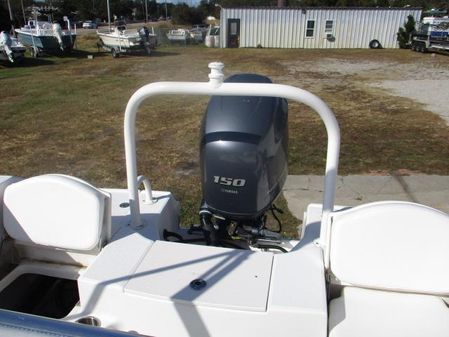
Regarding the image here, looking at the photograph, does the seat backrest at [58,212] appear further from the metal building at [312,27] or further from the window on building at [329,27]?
the window on building at [329,27]

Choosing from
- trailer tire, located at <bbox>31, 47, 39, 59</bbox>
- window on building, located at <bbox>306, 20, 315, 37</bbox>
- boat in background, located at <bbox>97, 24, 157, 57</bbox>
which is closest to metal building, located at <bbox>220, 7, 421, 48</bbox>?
window on building, located at <bbox>306, 20, 315, 37</bbox>

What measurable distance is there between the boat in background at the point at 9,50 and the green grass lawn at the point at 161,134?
116 inches

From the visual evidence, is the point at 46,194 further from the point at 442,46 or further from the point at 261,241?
the point at 442,46

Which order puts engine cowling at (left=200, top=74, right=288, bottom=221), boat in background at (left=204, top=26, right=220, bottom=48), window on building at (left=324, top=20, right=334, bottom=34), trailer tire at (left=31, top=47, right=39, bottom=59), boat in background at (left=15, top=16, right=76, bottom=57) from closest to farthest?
1. engine cowling at (left=200, top=74, right=288, bottom=221)
2. boat in background at (left=15, top=16, right=76, bottom=57)
3. trailer tire at (left=31, top=47, right=39, bottom=59)
4. window on building at (left=324, top=20, right=334, bottom=34)
5. boat in background at (left=204, top=26, right=220, bottom=48)

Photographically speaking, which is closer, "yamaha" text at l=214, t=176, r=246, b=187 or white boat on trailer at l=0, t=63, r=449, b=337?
white boat on trailer at l=0, t=63, r=449, b=337

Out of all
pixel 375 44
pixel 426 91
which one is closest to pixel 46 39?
pixel 426 91

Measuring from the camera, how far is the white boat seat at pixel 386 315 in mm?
1243

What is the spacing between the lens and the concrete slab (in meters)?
3.66

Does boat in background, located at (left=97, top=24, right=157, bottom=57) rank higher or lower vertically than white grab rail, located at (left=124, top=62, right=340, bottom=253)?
lower

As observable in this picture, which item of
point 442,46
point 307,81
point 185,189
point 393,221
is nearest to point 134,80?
point 307,81

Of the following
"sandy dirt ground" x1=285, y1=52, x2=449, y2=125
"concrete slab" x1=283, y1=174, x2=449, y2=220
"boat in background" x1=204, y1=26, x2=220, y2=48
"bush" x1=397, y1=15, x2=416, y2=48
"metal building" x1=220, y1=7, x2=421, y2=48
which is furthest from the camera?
"boat in background" x1=204, y1=26, x2=220, y2=48

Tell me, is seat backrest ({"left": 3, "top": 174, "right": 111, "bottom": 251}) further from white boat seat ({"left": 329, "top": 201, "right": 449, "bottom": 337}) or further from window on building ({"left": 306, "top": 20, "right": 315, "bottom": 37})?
window on building ({"left": 306, "top": 20, "right": 315, "bottom": 37})

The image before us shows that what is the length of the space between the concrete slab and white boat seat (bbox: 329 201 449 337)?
2.09 metres

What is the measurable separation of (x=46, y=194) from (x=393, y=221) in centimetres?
121
